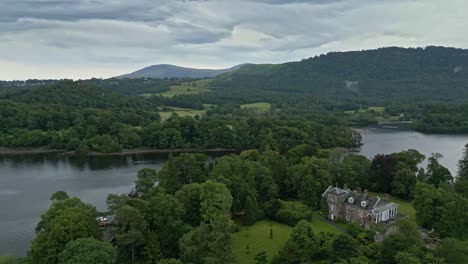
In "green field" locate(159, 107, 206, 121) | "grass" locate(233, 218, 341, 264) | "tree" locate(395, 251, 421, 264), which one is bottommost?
"grass" locate(233, 218, 341, 264)

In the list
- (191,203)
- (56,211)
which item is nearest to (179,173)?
(191,203)

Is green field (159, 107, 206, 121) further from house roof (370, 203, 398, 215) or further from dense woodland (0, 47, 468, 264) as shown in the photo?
house roof (370, 203, 398, 215)

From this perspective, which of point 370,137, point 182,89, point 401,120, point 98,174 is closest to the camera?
point 98,174

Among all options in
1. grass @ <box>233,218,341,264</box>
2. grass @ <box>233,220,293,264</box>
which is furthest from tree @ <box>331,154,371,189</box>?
grass @ <box>233,220,293,264</box>

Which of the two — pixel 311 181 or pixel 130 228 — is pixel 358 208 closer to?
pixel 311 181

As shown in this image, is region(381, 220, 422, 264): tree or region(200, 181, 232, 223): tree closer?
region(381, 220, 422, 264): tree

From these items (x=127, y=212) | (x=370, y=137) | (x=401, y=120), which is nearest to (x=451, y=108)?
(x=401, y=120)

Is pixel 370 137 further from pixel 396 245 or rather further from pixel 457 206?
pixel 396 245
